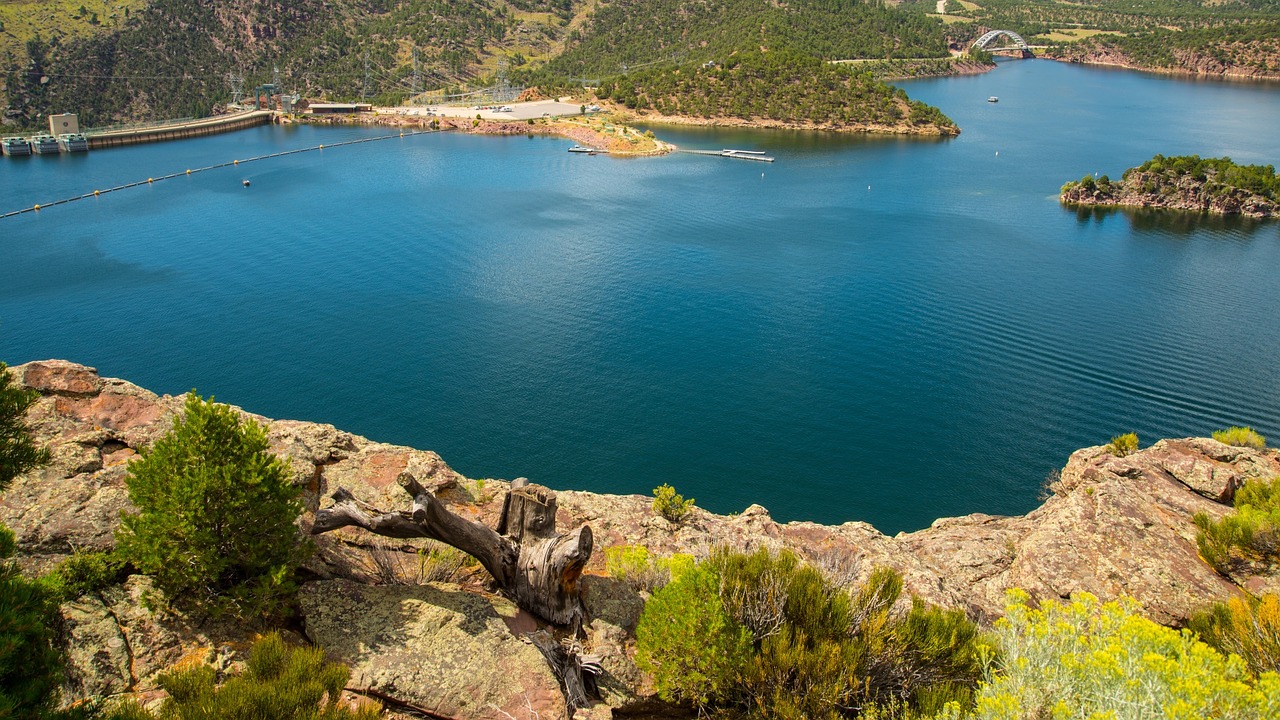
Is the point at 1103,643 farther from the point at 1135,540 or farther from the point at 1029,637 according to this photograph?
the point at 1135,540

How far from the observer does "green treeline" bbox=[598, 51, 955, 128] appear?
13062 centimetres

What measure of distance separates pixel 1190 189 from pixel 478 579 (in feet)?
305

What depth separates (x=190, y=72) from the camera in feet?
476

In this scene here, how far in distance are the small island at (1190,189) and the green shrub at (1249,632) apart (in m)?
79.6

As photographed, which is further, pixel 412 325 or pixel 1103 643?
pixel 412 325

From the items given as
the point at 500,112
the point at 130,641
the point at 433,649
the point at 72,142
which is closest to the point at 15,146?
the point at 72,142

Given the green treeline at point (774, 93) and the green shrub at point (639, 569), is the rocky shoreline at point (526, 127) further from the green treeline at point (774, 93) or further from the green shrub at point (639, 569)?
the green shrub at point (639, 569)

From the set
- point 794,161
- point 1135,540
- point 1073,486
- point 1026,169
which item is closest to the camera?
point 1135,540

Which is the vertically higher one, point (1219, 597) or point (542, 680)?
point (542, 680)

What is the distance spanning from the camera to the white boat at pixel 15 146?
96.8 meters

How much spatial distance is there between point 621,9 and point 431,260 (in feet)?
520

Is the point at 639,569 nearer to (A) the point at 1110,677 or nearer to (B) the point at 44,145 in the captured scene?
(A) the point at 1110,677

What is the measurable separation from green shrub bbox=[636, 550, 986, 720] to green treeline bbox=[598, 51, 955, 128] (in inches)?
5003

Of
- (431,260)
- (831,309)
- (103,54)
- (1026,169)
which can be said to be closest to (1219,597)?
(831,309)
